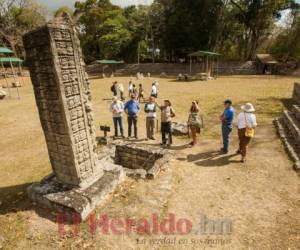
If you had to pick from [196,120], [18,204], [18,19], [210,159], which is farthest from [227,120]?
[18,19]

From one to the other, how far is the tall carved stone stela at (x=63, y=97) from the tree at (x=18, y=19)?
142ft

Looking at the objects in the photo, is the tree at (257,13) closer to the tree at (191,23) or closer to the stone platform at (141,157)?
the tree at (191,23)

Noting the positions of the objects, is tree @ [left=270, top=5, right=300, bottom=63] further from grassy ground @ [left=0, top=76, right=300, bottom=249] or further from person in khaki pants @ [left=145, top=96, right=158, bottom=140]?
person in khaki pants @ [left=145, top=96, right=158, bottom=140]

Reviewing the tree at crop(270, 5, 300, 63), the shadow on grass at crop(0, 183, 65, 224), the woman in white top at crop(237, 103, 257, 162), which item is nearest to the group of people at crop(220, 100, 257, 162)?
the woman in white top at crop(237, 103, 257, 162)

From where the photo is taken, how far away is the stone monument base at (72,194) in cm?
465

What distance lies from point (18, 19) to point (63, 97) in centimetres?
4747

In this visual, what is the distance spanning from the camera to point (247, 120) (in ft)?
20.6

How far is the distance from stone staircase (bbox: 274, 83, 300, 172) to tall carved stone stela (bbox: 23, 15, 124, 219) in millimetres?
5553

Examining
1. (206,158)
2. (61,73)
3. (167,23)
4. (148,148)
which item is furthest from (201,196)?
(167,23)

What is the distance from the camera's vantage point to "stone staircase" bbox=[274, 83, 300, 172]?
6.79m

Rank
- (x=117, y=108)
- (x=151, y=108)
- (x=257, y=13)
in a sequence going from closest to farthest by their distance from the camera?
(x=151, y=108) → (x=117, y=108) → (x=257, y=13)

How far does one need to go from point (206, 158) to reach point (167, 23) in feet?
123

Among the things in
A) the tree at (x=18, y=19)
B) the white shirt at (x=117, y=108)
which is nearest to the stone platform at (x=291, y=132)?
the white shirt at (x=117, y=108)

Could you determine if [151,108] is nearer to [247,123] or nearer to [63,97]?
[247,123]
